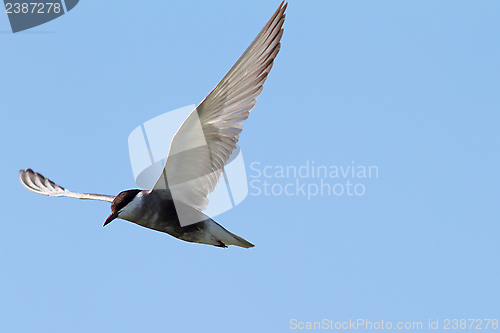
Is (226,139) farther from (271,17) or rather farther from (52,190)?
(52,190)

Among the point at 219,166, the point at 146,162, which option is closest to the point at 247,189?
the point at 219,166

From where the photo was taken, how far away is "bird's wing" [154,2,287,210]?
5.80 meters

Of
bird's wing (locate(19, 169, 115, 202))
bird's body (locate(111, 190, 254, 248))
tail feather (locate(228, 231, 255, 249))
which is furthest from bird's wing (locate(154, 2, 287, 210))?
bird's wing (locate(19, 169, 115, 202))

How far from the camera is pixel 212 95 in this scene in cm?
619

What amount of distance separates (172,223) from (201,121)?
184 cm

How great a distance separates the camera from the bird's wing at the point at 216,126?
5.80 m

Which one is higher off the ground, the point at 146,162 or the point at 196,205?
the point at 146,162

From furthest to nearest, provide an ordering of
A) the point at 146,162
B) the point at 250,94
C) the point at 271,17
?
1. the point at 146,162
2. the point at 250,94
3. the point at 271,17

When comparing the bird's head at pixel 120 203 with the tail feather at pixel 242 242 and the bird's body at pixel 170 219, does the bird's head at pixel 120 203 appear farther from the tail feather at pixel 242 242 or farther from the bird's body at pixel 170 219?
the tail feather at pixel 242 242

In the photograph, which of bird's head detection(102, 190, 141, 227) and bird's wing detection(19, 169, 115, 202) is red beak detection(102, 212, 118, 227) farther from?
bird's wing detection(19, 169, 115, 202)

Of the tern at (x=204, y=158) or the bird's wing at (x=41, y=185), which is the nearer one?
the tern at (x=204, y=158)

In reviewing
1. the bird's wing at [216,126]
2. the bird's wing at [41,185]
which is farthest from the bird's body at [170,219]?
the bird's wing at [41,185]

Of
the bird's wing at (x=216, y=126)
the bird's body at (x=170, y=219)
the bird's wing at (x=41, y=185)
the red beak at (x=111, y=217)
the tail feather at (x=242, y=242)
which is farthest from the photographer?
the bird's wing at (x=41, y=185)

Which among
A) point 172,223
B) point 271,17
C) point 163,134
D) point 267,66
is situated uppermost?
point 271,17
